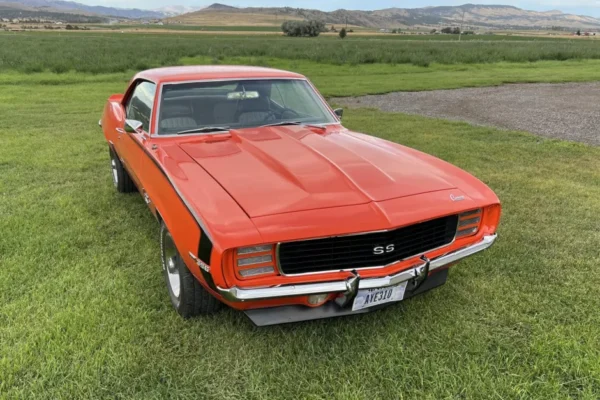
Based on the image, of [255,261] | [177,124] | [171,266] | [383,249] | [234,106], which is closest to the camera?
[255,261]

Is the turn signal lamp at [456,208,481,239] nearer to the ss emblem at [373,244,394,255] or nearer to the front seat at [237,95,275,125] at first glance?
the ss emblem at [373,244,394,255]

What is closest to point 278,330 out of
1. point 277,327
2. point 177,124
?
point 277,327

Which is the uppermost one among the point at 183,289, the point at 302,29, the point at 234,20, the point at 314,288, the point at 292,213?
the point at 234,20

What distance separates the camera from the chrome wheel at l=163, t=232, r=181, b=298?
109 inches

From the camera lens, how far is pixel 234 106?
141 inches

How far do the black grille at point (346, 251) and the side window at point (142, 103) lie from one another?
1.84 metres

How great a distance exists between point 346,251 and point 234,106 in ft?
6.07

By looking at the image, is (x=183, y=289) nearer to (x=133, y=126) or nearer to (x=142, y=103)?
(x=133, y=126)

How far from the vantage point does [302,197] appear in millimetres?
2264

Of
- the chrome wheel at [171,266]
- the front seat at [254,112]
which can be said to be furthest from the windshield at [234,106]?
the chrome wheel at [171,266]

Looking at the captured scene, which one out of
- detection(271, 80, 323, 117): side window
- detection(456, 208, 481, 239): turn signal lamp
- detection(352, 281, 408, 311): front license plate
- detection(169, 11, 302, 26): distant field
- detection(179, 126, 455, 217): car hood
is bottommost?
detection(352, 281, 408, 311): front license plate

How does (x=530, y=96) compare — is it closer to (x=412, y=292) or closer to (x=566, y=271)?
(x=566, y=271)

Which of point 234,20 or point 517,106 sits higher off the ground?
point 234,20

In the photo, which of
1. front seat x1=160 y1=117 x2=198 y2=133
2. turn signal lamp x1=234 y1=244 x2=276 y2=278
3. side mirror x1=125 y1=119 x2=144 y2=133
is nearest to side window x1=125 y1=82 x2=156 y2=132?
side mirror x1=125 y1=119 x2=144 y2=133
